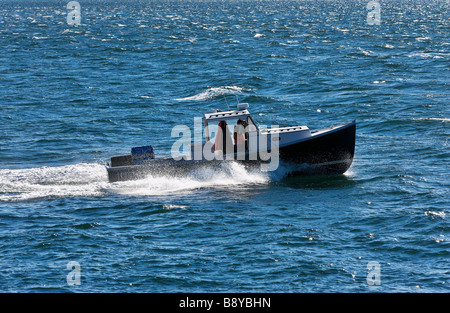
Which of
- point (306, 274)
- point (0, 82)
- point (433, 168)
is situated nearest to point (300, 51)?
point (0, 82)

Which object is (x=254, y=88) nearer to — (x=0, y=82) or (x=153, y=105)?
(x=153, y=105)

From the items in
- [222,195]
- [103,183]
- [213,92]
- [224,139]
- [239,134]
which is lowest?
[222,195]

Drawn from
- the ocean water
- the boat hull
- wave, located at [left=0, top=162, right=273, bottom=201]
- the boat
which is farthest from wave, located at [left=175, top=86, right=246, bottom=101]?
the boat hull

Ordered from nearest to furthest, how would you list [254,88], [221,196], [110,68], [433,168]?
[221,196], [433,168], [254,88], [110,68]

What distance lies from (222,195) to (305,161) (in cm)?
387

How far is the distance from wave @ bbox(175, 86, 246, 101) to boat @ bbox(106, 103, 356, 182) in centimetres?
1832

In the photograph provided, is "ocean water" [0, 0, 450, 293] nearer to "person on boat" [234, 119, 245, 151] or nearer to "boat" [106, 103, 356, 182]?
"boat" [106, 103, 356, 182]

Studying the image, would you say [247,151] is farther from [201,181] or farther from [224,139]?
[201,181]

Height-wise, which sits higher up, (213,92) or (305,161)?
(213,92)

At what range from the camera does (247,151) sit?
83.1 feet

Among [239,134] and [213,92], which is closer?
[239,134]

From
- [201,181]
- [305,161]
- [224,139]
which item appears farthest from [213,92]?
[201,181]

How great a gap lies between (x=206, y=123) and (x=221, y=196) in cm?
317

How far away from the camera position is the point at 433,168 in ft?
88.4
